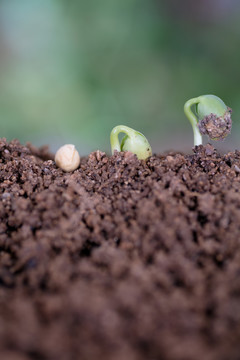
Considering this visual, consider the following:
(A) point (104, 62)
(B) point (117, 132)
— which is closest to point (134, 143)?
(B) point (117, 132)

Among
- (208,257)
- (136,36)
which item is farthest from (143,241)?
(136,36)

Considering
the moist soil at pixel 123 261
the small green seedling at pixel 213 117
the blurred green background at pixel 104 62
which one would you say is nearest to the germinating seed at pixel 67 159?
the moist soil at pixel 123 261

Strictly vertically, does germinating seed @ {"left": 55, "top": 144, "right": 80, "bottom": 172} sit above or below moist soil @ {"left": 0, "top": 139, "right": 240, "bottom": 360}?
above

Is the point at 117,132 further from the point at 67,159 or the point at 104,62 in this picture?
the point at 104,62

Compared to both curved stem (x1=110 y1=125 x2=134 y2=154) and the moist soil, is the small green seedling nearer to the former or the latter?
the moist soil

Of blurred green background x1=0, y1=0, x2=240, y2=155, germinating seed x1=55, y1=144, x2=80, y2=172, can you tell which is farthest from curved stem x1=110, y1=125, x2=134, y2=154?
blurred green background x1=0, y1=0, x2=240, y2=155

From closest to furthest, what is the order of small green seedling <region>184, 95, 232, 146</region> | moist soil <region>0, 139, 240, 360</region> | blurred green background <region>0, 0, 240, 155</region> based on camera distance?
1. moist soil <region>0, 139, 240, 360</region>
2. small green seedling <region>184, 95, 232, 146</region>
3. blurred green background <region>0, 0, 240, 155</region>

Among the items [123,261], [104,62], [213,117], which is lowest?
[123,261]
